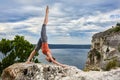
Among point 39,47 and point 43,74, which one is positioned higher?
point 39,47

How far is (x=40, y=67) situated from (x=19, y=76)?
1001 millimetres

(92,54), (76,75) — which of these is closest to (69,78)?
(76,75)

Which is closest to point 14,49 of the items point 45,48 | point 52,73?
point 45,48

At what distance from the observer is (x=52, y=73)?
15055 mm

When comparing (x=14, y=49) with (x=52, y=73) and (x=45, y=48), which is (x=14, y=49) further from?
(x=52, y=73)

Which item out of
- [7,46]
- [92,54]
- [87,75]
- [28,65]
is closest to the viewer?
[87,75]

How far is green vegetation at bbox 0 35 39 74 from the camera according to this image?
57719 millimetres

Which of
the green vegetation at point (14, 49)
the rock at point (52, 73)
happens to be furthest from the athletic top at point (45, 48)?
the green vegetation at point (14, 49)

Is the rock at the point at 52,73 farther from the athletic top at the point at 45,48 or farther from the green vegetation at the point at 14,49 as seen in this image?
the green vegetation at the point at 14,49

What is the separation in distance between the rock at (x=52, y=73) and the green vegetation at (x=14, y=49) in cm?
4183

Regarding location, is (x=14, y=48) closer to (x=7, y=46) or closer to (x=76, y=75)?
(x=7, y=46)

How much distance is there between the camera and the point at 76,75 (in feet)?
48.6

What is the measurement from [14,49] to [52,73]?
44750mm

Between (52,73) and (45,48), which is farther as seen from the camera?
(45,48)
